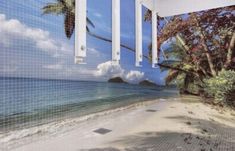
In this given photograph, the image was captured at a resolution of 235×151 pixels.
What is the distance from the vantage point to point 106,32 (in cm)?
356

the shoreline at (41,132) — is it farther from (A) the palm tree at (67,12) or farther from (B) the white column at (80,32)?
(A) the palm tree at (67,12)

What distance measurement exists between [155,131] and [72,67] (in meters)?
1.42

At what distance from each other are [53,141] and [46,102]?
393 mm

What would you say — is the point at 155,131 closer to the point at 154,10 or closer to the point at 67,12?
the point at 67,12

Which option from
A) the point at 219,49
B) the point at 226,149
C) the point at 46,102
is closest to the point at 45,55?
the point at 46,102

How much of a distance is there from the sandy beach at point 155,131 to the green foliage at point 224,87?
0.64 feet

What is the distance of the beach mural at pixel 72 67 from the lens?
2131 millimetres

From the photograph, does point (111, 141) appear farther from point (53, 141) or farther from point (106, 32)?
point (106, 32)

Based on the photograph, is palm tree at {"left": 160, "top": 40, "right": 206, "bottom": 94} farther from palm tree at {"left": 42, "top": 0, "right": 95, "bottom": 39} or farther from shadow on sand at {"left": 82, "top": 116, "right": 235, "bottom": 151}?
palm tree at {"left": 42, "top": 0, "right": 95, "bottom": 39}

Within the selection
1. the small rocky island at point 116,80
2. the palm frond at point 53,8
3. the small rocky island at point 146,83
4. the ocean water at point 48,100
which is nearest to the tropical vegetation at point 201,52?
the small rocky island at point 146,83

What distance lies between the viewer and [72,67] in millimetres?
2865

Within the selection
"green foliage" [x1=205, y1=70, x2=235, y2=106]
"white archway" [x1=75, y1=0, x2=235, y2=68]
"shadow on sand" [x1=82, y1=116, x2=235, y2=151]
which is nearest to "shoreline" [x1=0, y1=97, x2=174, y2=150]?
"shadow on sand" [x1=82, y1=116, x2=235, y2=151]

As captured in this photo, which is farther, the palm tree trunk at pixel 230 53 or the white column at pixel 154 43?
the white column at pixel 154 43

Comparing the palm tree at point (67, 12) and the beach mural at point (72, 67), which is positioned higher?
the palm tree at point (67, 12)
